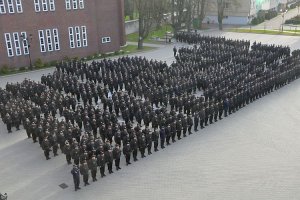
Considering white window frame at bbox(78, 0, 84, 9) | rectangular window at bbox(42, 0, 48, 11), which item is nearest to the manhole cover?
rectangular window at bbox(42, 0, 48, 11)

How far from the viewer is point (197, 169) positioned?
15.0m

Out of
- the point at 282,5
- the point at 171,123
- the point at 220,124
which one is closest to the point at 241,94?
the point at 220,124

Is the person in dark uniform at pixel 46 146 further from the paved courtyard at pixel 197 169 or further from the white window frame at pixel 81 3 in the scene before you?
the white window frame at pixel 81 3

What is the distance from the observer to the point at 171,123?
17234 mm

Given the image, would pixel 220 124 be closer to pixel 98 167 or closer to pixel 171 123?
pixel 171 123

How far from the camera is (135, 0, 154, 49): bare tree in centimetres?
3888

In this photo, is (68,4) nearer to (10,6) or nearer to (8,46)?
(10,6)

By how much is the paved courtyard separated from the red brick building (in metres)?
14.0

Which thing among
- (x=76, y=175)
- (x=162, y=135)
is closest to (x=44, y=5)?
(x=162, y=135)

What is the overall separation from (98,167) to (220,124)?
24.0ft

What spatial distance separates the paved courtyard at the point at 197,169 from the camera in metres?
13.5

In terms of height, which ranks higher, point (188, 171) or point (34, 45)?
point (34, 45)

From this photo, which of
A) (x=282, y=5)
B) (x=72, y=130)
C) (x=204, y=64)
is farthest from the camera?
(x=282, y=5)

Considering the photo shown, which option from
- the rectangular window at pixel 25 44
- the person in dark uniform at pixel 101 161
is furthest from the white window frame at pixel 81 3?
the person in dark uniform at pixel 101 161
